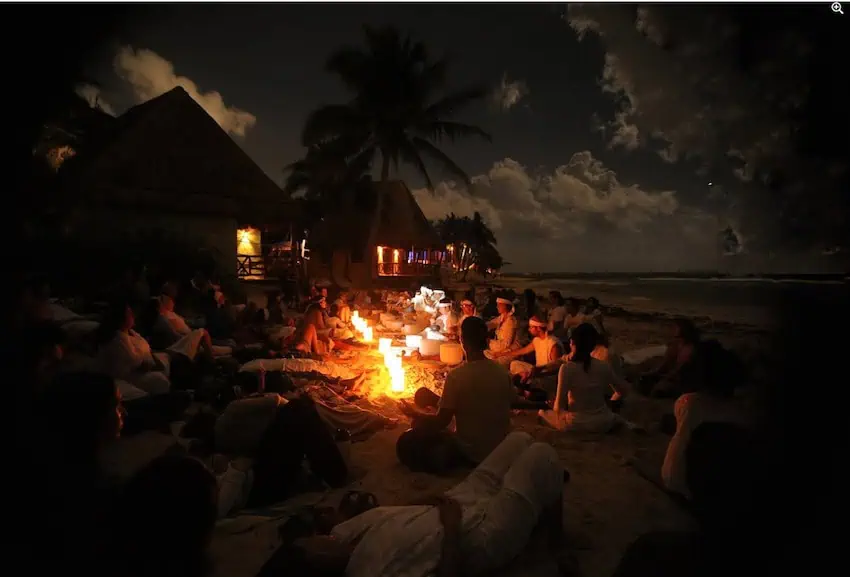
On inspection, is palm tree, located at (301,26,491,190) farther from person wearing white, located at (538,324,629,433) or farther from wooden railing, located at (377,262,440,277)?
person wearing white, located at (538,324,629,433)

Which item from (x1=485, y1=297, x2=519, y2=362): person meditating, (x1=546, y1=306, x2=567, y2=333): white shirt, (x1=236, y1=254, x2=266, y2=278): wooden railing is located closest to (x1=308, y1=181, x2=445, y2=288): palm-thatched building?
(x1=236, y1=254, x2=266, y2=278): wooden railing

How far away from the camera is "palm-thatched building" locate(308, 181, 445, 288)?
2566 centimetres

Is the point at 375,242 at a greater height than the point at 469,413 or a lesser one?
greater

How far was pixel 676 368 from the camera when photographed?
6.57 m

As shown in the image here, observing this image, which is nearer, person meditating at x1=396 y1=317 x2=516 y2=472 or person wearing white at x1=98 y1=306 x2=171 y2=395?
person meditating at x1=396 y1=317 x2=516 y2=472

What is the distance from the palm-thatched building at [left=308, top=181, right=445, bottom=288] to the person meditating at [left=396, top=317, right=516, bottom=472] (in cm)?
1840

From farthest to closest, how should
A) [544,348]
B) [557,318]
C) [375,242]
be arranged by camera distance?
1. [375,242]
2. [557,318]
3. [544,348]

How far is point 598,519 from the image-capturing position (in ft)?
10.8

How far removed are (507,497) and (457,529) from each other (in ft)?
1.21

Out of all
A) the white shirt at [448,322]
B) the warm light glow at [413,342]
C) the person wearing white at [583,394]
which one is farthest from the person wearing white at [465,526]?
the white shirt at [448,322]

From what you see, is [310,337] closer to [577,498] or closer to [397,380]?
[397,380]

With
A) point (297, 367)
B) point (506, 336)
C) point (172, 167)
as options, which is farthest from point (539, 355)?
point (172, 167)

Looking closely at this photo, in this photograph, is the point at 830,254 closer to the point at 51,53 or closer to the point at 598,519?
the point at 598,519

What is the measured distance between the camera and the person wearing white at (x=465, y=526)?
6.86 feet
